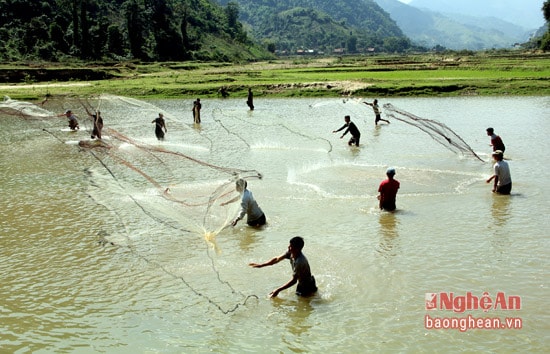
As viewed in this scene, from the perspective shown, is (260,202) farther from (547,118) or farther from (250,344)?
(547,118)

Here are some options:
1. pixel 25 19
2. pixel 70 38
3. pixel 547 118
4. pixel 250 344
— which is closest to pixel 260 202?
pixel 250 344

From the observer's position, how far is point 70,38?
75.1 m

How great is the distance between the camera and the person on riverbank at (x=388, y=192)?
37.0ft

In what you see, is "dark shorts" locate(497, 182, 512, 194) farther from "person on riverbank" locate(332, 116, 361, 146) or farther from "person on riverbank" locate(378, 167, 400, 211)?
"person on riverbank" locate(332, 116, 361, 146)

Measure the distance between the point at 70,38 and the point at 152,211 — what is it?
71.4 m

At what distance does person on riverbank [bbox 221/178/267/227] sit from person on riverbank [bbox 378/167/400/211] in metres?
2.67

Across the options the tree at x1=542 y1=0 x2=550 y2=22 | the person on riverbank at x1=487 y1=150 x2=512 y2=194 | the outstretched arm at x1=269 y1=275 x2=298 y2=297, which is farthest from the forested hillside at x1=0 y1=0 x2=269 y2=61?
the outstretched arm at x1=269 y1=275 x2=298 y2=297

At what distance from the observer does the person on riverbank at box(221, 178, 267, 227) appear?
33.9 ft

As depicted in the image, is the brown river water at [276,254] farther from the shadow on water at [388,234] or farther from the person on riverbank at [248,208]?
the person on riverbank at [248,208]

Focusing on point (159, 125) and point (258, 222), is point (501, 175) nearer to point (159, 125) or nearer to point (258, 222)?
point (258, 222)

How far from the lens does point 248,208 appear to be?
1057 cm

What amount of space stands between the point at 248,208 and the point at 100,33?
7496 cm

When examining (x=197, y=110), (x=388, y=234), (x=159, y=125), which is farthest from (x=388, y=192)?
(x=197, y=110)

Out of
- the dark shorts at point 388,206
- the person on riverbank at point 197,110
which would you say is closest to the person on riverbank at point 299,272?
the dark shorts at point 388,206
